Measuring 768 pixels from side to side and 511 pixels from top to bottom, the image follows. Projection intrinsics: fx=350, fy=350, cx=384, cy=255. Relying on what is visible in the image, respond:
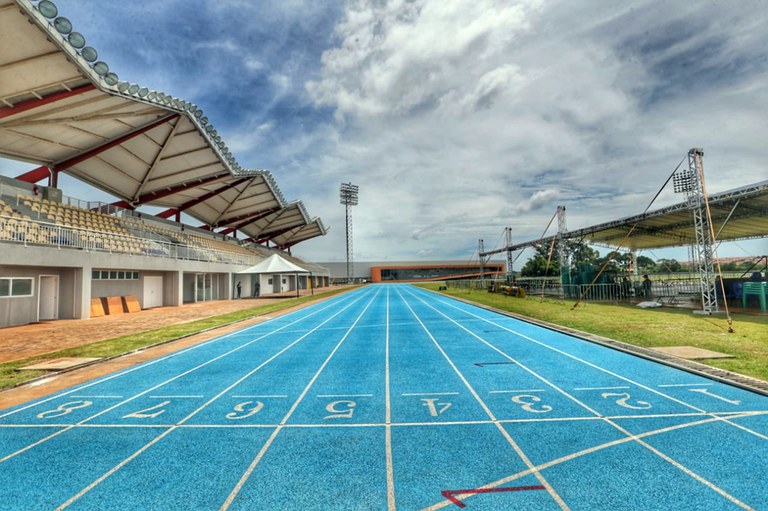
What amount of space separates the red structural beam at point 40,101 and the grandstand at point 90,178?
0.14 feet

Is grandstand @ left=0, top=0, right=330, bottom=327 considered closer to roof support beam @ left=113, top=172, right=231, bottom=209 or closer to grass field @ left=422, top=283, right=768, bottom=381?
roof support beam @ left=113, top=172, right=231, bottom=209

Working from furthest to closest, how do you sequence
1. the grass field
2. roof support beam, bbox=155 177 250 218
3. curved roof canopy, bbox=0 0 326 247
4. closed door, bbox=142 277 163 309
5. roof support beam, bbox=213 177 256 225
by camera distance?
1. roof support beam, bbox=213 177 256 225
2. roof support beam, bbox=155 177 250 218
3. closed door, bbox=142 277 163 309
4. curved roof canopy, bbox=0 0 326 247
5. the grass field

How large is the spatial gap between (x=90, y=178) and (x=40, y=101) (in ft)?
35.0

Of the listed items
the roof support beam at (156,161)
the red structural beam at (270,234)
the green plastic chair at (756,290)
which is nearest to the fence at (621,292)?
the green plastic chair at (756,290)

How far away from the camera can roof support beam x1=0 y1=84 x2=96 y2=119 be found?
14.9 metres

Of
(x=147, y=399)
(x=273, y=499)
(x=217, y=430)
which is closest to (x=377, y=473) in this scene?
(x=273, y=499)

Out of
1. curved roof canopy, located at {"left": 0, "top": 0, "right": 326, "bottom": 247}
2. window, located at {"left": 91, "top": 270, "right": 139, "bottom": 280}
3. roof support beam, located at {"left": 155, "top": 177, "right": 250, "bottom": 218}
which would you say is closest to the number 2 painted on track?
curved roof canopy, located at {"left": 0, "top": 0, "right": 326, "bottom": 247}

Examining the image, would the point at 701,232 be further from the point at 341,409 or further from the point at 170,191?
the point at 170,191

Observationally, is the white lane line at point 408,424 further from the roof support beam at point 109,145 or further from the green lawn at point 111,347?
the roof support beam at point 109,145

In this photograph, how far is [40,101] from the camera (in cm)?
1520

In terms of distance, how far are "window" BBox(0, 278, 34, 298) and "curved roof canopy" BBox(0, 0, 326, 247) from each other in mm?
6927

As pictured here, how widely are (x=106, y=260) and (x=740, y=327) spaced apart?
2786 centimetres

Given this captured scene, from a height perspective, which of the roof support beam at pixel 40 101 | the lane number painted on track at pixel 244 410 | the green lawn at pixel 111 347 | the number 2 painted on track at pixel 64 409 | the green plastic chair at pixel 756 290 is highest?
the roof support beam at pixel 40 101

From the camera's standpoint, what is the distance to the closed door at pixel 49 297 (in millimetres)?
16672
